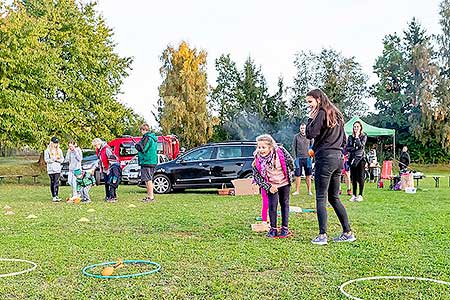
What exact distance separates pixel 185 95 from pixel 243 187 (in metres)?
23.4

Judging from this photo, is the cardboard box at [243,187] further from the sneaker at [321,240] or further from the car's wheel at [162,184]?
the sneaker at [321,240]

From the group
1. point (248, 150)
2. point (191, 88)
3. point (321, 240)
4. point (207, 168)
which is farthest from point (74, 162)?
point (191, 88)

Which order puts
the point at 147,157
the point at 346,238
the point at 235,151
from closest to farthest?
the point at 346,238
the point at 147,157
the point at 235,151

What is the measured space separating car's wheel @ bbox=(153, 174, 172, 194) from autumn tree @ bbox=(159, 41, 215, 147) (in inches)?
829

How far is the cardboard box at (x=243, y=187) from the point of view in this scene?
46.6 feet

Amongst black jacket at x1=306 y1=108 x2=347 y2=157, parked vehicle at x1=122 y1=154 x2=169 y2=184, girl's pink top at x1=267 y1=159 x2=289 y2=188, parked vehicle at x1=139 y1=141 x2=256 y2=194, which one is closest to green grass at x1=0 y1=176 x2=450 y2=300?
girl's pink top at x1=267 y1=159 x2=289 y2=188

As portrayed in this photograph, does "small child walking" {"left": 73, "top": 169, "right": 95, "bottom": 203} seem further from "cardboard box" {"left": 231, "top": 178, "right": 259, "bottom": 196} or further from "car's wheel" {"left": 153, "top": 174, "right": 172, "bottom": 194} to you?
"cardboard box" {"left": 231, "top": 178, "right": 259, "bottom": 196}

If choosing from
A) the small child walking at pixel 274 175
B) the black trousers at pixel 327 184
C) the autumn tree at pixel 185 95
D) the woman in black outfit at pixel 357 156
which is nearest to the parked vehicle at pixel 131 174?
the woman in black outfit at pixel 357 156

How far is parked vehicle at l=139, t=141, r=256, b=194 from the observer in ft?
49.2

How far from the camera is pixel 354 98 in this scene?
45500 mm

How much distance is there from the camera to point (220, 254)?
550 cm

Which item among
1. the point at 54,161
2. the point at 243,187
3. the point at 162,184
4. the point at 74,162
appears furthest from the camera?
the point at 162,184

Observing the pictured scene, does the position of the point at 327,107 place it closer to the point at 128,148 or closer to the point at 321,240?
the point at 321,240

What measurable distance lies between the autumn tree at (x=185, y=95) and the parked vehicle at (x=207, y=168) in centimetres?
2107
